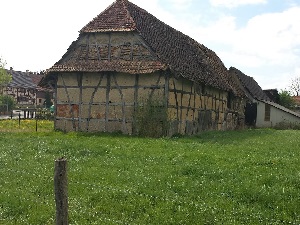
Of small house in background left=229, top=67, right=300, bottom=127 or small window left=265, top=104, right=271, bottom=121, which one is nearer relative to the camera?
small house in background left=229, top=67, right=300, bottom=127

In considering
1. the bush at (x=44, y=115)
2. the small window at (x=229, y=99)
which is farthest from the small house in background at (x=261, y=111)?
the bush at (x=44, y=115)

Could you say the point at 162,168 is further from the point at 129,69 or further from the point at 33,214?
the point at 129,69

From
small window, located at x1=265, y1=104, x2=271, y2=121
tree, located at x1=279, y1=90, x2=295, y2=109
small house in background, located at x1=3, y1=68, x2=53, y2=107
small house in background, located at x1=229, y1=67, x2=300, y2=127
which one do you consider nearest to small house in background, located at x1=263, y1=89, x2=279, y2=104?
tree, located at x1=279, y1=90, x2=295, y2=109

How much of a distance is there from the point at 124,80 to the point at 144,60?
1.51 m

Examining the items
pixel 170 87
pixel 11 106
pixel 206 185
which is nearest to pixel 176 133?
pixel 170 87

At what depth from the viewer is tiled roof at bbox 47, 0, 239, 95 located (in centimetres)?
1994

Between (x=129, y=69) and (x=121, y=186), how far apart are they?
40.3 ft

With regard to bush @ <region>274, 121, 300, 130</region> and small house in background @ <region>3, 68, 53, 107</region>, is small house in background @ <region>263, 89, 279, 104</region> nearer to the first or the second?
bush @ <region>274, 121, 300, 130</region>

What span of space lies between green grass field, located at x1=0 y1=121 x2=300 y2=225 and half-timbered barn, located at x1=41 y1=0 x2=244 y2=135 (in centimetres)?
777

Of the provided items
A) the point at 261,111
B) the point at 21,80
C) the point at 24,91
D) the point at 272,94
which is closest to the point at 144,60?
the point at 261,111

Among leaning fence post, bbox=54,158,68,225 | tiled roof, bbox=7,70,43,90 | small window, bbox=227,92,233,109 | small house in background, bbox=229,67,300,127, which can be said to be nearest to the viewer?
leaning fence post, bbox=54,158,68,225

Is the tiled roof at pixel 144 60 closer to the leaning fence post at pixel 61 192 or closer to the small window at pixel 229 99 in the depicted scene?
the small window at pixel 229 99

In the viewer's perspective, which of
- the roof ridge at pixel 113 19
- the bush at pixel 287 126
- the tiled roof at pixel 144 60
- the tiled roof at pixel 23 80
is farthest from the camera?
the tiled roof at pixel 23 80

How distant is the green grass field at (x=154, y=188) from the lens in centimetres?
648
